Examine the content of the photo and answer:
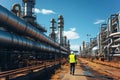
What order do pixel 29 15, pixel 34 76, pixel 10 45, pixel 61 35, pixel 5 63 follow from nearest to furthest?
1. pixel 34 76
2. pixel 5 63
3. pixel 10 45
4. pixel 29 15
5. pixel 61 35

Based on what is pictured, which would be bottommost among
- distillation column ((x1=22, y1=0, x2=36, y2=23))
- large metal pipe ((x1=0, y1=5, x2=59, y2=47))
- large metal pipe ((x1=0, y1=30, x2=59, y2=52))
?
large metal pipe ((x1=0, y1=30, x2=59, y2=52))

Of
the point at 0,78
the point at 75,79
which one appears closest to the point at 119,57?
the point at 75,79

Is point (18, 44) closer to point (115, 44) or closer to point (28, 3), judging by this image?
point (28, 3)

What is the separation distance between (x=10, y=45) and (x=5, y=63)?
91.5 inches

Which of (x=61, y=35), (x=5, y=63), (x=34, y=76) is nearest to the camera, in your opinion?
(x=34, y=76)

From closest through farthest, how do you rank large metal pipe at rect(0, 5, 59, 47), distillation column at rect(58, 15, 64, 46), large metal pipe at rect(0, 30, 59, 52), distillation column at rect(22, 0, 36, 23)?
large metal pipe at rect(0, 30, 59, 52)
large metal pipe at rect(0, 5, 59, 47)
distillation column at rect(22, 0, 36, 23)
distillation column at rect(58, 15, 64, 46)

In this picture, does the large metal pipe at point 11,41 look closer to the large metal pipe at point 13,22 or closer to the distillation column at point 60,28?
the large metal pipe at point 13,22

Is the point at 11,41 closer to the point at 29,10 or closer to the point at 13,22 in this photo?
the point at 13,22

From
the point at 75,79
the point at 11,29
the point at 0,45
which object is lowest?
the point at 75,79

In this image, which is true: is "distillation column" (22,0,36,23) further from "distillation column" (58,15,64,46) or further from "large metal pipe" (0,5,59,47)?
"distillation column" (58,15,64,46)

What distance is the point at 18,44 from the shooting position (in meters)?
23.5

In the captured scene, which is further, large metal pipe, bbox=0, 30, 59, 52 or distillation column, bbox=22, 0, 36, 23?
distillation column, bbox=22, 0, 36, 23

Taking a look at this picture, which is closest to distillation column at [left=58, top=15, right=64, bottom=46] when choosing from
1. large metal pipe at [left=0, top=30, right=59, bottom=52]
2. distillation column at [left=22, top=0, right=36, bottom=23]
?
distillation column at [left=22, top=0, right=36, bottom=23]

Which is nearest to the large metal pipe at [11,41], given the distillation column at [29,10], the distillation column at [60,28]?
the distillation column at [29,10]
